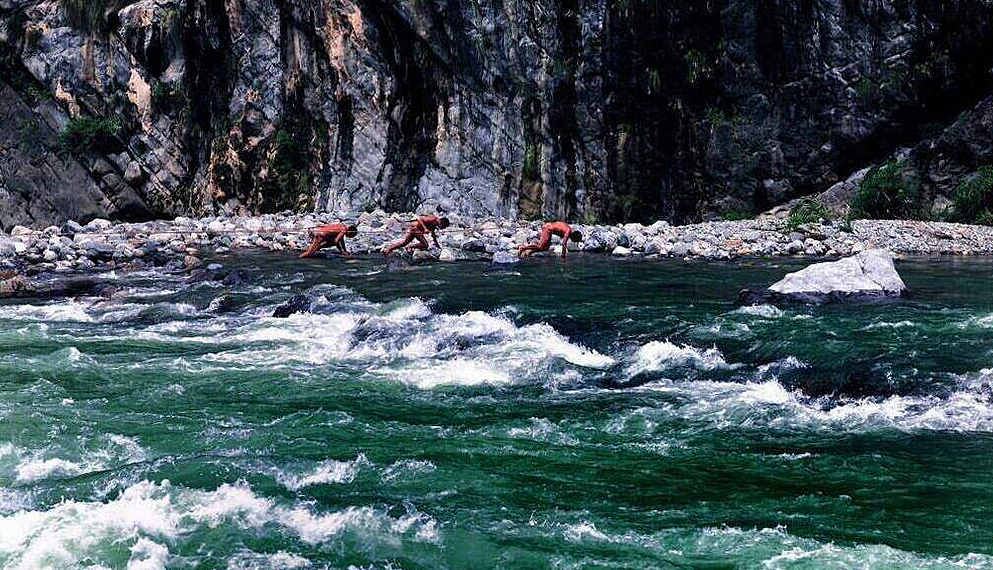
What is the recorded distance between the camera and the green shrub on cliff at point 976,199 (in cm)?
2172

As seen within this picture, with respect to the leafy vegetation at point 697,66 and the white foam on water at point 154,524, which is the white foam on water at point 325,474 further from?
the leafy vegetation at point 697,66

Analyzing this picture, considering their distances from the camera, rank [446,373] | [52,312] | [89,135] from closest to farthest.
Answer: [446,373]
[52,312]
[89,135]

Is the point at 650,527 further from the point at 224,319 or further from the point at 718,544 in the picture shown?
the point at 224,319

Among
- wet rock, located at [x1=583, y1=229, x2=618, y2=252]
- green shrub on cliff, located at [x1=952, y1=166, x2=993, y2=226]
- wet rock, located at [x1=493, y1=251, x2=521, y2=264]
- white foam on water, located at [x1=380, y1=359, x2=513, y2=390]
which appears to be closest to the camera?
white foam on water, located at [x1=380, y1=359, x2=513, y2=390]

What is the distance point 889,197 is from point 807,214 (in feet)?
7.00

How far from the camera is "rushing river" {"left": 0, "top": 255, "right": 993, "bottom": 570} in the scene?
14.8 feet

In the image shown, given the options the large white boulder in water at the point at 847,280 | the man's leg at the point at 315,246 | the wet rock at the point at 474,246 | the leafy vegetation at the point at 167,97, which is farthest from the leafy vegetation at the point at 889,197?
the leafy vegetation at the point at 167,97

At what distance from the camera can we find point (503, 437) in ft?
20.6

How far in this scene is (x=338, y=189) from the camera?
28.1 m

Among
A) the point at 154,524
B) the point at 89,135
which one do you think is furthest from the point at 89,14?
the point at 154,524

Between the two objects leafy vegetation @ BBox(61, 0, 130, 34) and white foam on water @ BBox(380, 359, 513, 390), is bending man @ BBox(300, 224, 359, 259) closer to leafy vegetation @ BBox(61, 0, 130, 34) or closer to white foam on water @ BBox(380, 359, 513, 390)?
white foam on water @ BBox(380, 359, 513, 390)

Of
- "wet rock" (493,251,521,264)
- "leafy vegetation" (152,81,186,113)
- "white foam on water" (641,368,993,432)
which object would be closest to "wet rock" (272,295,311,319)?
"wet rock" (493,251,521,264)

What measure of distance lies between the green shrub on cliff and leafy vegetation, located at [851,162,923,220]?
105 centimetres

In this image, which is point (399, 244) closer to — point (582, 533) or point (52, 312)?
point (52, 312)
